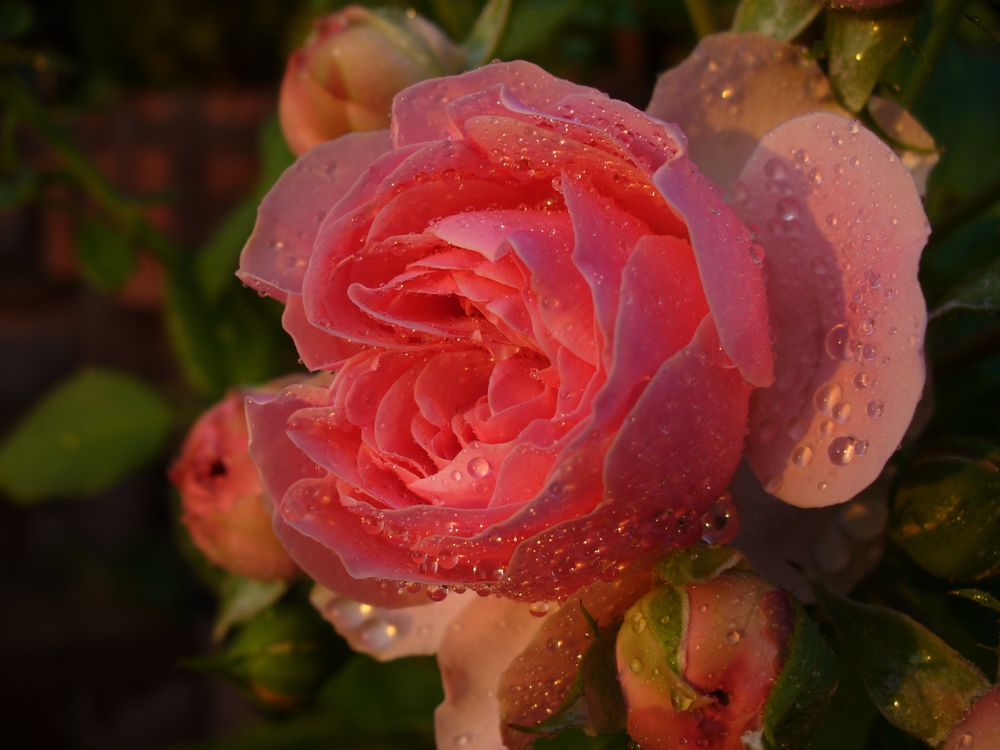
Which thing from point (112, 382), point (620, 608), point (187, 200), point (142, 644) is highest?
point (620, 608)

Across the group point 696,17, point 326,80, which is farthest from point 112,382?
point 696,17

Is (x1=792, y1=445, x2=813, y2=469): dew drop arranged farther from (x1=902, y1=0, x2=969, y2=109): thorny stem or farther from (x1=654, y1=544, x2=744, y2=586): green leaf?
(x1=902, y1=0, x2=969, y2=109): thorny stem

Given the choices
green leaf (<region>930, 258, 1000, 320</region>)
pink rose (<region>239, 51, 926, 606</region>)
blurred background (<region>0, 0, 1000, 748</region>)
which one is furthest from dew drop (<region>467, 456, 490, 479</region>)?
blurred background (<region>0, 0, 1000, 748</region>)

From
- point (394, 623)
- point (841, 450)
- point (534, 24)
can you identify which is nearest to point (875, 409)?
point (841, 450)

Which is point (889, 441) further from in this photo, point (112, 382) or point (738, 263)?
point (112, 382)

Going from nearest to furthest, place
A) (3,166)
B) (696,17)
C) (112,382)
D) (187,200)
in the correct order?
(696,17) → (3,166) → (112,382) → (187,200)
